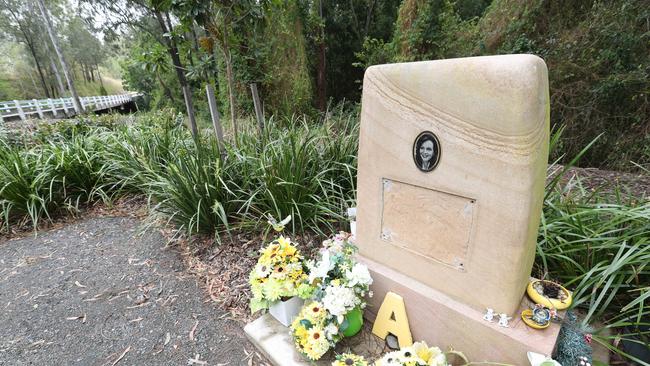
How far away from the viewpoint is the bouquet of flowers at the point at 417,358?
3.53 feet

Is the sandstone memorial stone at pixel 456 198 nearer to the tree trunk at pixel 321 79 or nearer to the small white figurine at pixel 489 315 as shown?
the small white figurine at pixel 489 315

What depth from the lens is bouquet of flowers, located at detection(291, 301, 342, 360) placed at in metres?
1.25

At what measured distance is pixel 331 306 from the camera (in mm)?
1274

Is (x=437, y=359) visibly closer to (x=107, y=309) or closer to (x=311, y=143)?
(x=311, y=143)

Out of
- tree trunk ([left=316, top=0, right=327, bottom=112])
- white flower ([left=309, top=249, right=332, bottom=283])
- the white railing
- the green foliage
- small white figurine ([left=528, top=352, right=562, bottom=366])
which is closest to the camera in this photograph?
small white figurine ([left=528, top=352, right=562, bottom=366])

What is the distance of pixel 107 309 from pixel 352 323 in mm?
1551

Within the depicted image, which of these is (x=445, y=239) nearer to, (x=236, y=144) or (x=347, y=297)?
(x=347, y=297)

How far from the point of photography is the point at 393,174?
1.27m

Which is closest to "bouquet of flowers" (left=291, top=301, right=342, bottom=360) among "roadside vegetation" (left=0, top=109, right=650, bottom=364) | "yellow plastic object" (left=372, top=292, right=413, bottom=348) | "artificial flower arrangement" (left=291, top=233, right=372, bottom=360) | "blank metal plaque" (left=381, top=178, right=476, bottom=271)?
"artificial flower arrangement" (left=291, top=233, right=372, bottom=360)

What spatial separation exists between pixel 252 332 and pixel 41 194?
9.46 ft

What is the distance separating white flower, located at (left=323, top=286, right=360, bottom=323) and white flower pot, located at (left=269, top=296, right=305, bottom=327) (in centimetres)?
24

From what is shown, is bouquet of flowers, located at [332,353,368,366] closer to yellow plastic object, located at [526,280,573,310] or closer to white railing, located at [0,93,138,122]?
yellow plastic object, located at [526,280,573,310]

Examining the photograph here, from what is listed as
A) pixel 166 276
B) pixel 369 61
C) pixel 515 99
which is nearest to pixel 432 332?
pixel 515 99

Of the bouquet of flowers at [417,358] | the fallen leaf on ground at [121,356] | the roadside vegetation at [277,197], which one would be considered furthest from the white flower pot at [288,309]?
the fallen leaf on ground at [121,356]
